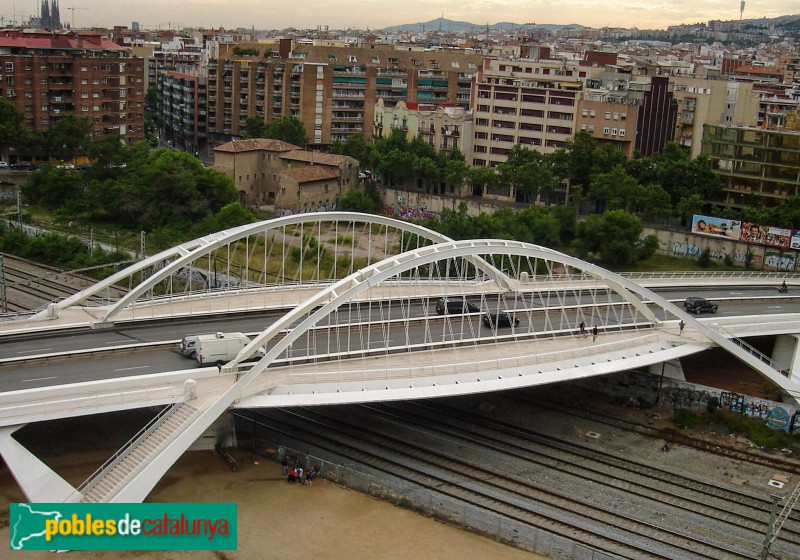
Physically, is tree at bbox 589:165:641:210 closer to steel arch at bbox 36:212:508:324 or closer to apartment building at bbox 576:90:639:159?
apartment building at bbox 576:90:639:159

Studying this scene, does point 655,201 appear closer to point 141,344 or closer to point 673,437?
point 673,437

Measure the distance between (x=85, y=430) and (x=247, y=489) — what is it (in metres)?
6.71

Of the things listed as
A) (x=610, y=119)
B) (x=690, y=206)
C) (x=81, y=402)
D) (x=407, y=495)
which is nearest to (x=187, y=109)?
Result: (x=610, y=119)

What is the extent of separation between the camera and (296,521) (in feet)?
91.2

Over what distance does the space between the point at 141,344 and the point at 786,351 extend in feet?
92.0

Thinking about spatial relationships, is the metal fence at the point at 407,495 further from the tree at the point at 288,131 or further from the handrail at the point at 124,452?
the tree at the point at 288,131

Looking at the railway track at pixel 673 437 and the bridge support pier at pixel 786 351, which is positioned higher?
the bridge support pier at pixel 786 351

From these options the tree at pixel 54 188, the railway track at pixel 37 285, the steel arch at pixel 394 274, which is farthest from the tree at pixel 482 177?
the steel arch at pixel 394 274

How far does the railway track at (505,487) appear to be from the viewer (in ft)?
91.1

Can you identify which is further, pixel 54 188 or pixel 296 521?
pixel 54 188

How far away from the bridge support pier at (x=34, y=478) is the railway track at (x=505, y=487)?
9.39 m

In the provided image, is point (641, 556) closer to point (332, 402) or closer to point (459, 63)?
point (332, 402)

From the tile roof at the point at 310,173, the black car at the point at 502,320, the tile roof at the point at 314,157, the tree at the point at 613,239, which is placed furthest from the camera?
the tile roof at the point at 314,157

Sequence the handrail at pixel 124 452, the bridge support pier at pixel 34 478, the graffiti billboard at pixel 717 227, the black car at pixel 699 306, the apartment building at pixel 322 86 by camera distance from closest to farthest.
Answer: the bridge support pier at pixel 34 478 → the handrail at pixel 124 452 → the black car at pixel 699 306 → the graffiti billboard at pixel 717 227 → the apartment building at pixel 322 86
